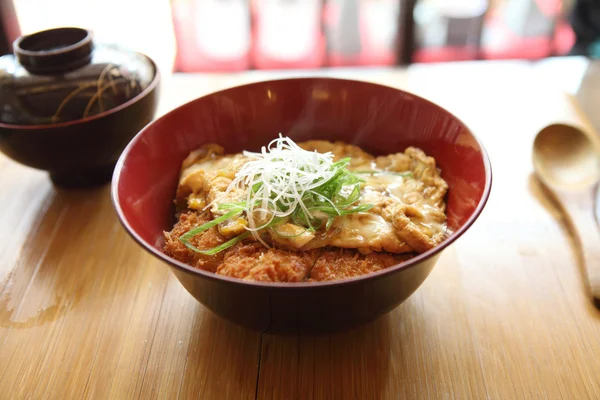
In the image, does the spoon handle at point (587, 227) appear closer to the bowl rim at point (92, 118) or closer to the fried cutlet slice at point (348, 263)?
the fried cutlet slice at point (348, 263)

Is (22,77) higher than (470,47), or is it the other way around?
(22,77)

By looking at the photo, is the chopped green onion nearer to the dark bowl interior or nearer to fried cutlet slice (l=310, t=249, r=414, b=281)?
fried cutlet slice (l=310, t=249, r=414, b=281)

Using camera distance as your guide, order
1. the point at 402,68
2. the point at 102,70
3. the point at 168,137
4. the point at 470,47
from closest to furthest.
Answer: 1. the point at 168,137
2. the point at 102,70
3. the point at 402,68
4. the point at 470,47

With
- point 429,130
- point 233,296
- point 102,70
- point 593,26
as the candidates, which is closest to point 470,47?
point 593,26

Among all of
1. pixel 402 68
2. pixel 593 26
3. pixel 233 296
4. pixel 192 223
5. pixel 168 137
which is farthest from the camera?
pixel 593 26

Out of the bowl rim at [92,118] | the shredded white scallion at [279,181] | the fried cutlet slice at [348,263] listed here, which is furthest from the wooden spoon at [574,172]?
the bowl rim at [92,118]

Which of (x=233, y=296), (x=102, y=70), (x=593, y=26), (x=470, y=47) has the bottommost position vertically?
(x=470, y=47)

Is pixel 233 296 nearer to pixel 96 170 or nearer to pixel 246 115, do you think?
pixel 246 115
